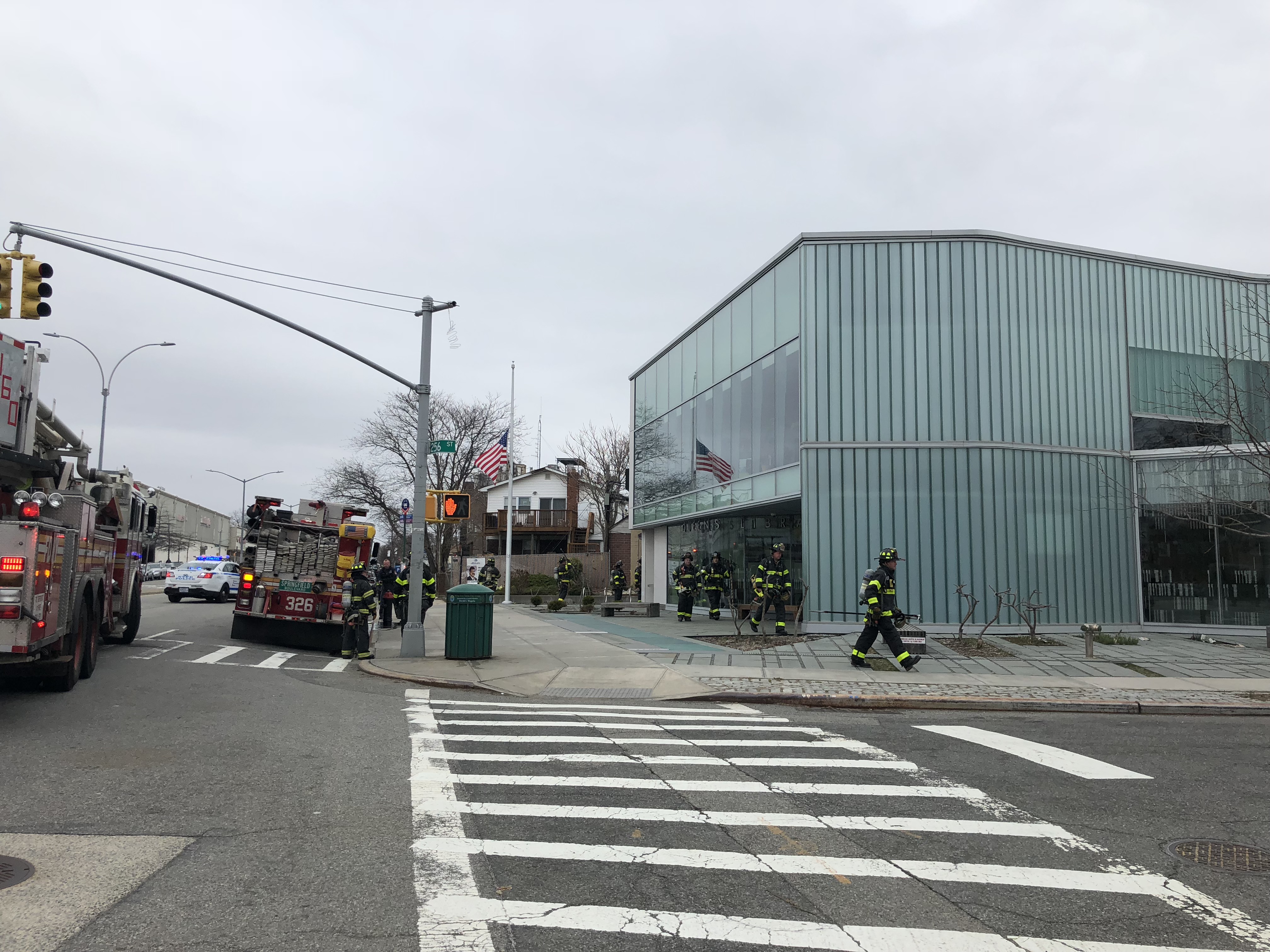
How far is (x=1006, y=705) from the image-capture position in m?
11.6

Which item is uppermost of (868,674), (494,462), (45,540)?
(494,462)

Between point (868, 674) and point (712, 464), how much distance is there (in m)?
11.7

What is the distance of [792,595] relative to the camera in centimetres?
2205

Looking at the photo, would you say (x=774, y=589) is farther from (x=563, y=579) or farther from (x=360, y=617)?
(x=563, y=579)

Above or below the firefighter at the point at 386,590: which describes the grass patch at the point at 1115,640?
below

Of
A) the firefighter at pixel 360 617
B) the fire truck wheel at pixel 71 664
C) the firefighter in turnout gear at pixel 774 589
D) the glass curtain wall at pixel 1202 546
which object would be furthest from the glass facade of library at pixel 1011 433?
the fire truck wheel at pixel 71 664

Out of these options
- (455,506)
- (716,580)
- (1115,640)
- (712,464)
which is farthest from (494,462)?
(1115,640)

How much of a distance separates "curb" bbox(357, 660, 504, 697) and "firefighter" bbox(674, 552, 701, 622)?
1166 cm

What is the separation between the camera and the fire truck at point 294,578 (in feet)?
57.8

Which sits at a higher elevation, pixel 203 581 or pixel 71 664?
pixel 203 581

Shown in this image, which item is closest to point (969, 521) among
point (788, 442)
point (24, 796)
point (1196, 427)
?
point (788, 442)

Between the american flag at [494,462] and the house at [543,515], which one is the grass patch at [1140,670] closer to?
the american flag at [494,462]

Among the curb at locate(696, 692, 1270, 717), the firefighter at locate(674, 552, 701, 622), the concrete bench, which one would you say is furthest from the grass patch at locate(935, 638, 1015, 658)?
the concrete bench

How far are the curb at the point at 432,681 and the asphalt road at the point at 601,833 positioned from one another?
8.85 ft
